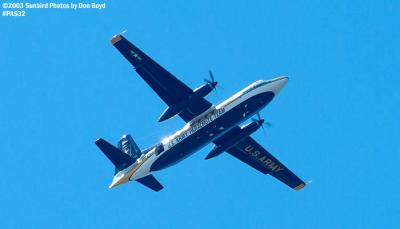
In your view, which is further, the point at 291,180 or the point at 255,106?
the point at 291,180

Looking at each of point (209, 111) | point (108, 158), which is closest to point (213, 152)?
point (209, 111)

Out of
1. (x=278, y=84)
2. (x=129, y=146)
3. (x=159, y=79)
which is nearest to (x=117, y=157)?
(x=129, y=146)

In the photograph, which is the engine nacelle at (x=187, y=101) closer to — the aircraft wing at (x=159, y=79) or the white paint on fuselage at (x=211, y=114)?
the aircraft wing at (x=159, y=79)

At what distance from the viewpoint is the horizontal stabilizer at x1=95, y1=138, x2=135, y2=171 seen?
71.3m

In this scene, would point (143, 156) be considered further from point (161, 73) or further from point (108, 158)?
point (161, 73)

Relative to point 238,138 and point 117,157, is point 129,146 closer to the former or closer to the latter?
point 117,157

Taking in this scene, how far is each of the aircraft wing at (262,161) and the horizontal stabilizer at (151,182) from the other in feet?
29.8

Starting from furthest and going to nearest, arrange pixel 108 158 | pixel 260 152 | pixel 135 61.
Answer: pixel 260 152, pixel 108 158, pixel 135 61

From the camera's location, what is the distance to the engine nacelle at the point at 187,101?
6783 cm

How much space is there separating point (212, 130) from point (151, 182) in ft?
32.5

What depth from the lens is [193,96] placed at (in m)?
68.6

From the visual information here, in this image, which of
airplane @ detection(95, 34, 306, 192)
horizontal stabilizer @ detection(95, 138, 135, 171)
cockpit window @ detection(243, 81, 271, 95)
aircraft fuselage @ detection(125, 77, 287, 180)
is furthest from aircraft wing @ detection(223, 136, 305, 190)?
horizontal stabilizer @ detection(95, 138, 135, 171)

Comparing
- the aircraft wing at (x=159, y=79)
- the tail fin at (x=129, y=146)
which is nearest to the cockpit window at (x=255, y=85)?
the aircraft wing at (x=159, y=79)

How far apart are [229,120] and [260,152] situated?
10.7m
